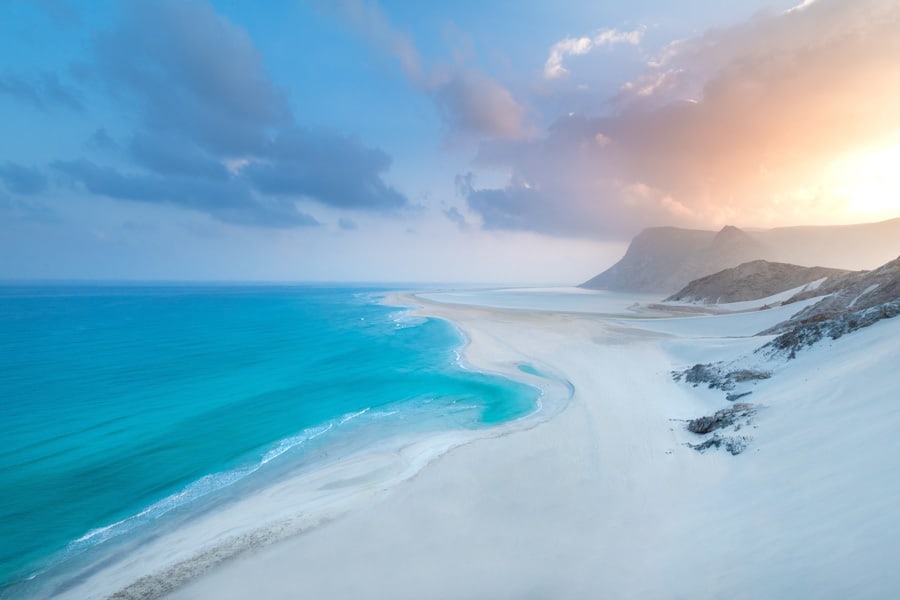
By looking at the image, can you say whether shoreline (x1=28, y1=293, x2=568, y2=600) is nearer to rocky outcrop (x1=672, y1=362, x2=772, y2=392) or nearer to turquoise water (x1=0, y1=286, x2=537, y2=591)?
turquoise water (x1=0, y1=286, x2=537, y2=591)

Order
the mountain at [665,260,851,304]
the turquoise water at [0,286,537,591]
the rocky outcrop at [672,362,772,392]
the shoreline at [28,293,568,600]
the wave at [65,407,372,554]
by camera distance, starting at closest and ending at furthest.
Result: the shoreline at [28,293,568,600], the wave at [65,407,372,554], the turquoise water at [0,286,537,591], the rocky outcrop at [672,362,772,392], the mountain at [665,260,851,304]

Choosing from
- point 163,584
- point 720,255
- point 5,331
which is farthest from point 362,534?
point 720,255

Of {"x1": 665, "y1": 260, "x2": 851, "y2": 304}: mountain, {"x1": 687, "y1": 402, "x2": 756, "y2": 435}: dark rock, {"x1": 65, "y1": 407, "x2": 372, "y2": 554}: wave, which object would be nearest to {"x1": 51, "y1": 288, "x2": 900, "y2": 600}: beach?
{"x1": 687, "y1": 402, "x2": 756, "y2": 435}: dark rock

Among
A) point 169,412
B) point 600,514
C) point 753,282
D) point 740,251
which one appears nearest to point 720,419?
point 600,514

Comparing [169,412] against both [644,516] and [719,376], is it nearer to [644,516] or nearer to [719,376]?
[644,516]

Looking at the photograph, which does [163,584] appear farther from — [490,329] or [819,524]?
[490,329]
